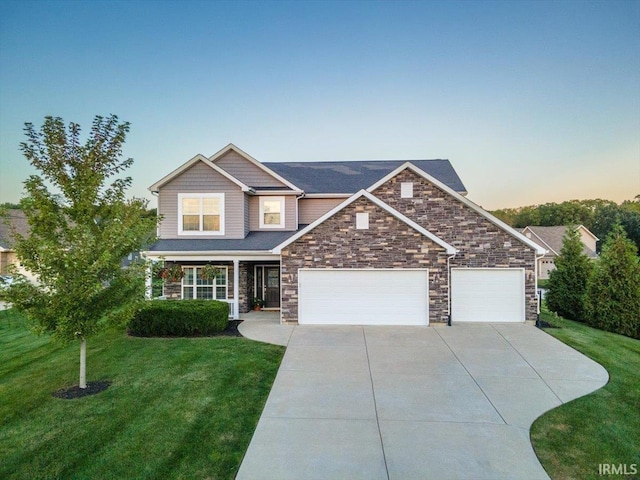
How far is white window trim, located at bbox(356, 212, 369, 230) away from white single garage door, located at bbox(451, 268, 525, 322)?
3.92 metres

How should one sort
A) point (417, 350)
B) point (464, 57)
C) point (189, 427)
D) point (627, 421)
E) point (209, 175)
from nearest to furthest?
point (189, 427) < point (627, 421) < point (417, 350) < point (209, 175) < point (464, 57)

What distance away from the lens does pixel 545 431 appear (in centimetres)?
535

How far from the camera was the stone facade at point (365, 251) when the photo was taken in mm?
11805

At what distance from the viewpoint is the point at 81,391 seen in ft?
22.1

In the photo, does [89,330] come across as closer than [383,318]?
Yes

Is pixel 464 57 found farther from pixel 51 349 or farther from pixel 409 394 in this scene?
pixel 51 349

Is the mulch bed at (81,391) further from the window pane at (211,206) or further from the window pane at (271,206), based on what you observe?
the window pane at (271,206)

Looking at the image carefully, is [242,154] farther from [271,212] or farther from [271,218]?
[271,218]

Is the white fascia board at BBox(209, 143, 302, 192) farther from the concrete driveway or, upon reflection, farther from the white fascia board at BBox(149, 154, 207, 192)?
the concrete driveway

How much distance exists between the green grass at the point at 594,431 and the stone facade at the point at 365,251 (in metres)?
4.98

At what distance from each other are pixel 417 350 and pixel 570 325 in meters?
7.81

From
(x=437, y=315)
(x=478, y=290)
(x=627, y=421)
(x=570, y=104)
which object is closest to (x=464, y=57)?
(x=570, y=104)

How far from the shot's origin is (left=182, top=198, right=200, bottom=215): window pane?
1455 cm

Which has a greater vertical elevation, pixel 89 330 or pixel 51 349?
pixel 89 330
